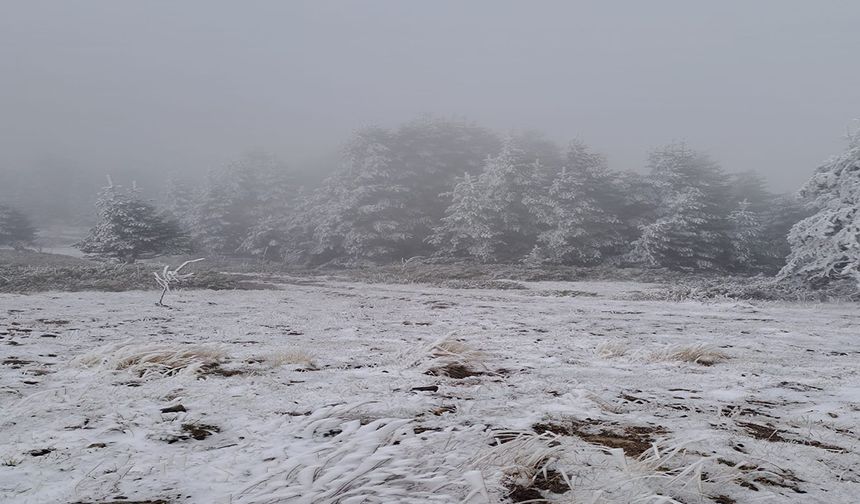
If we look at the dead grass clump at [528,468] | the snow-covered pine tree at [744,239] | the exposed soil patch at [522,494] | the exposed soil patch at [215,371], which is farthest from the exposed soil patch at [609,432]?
the snow-covered pine tree at [744,239]

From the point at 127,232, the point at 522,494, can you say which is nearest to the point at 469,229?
the point at 127,232

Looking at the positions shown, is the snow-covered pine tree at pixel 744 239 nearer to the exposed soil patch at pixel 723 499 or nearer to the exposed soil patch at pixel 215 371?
the exposed soil patch at pixel 723 499

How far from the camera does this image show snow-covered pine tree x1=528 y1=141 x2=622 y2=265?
2280 centimetres

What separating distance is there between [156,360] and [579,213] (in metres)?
22.8

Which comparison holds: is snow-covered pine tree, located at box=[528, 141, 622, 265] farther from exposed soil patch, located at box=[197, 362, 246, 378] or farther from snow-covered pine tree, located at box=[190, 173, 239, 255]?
snow-covered pine tree, located at box=[190, 173, 239, 255]

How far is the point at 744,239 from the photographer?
76.8 feet

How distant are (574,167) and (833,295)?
1518 centimetres

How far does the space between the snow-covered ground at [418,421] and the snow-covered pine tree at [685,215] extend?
1844cm

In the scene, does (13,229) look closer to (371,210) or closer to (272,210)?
(272,210)

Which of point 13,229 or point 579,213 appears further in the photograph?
point 13,229

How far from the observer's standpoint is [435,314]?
8086mm

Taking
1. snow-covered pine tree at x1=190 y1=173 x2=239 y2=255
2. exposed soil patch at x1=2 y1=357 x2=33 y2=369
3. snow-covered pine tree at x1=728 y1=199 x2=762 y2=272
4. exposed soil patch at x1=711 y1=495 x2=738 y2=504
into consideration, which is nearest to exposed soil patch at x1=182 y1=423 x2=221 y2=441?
exposed soil patch at x1=711 y1=495 x2=738 y2=504

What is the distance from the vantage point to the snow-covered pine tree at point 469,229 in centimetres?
2362

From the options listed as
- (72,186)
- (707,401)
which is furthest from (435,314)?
(72,186)
